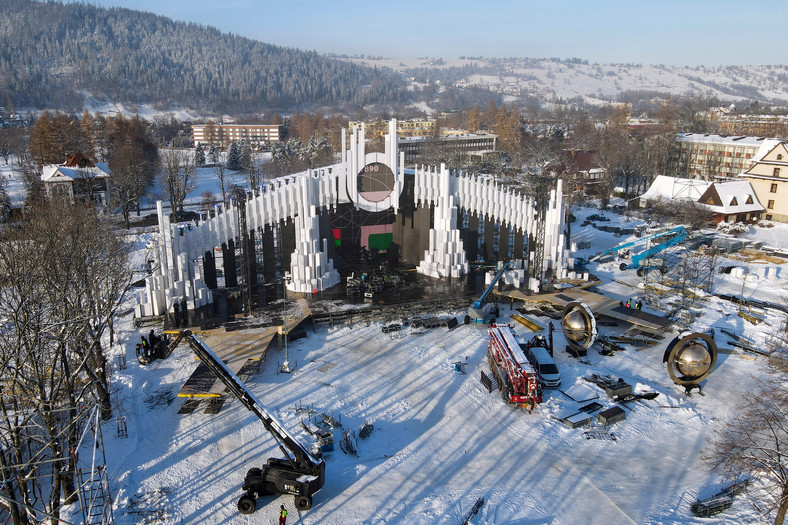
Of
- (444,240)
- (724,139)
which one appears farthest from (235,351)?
(724,139)

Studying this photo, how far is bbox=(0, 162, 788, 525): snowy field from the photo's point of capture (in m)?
17.1

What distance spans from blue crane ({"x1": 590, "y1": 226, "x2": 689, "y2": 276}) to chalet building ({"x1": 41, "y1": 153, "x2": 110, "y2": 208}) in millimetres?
48347

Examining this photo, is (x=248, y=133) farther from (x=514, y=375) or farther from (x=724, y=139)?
(x=514, y=375)

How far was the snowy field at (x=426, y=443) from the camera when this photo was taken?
675 inches

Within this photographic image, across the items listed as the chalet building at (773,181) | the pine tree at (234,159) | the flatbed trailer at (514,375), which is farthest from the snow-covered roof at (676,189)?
the pine tree at (234,159)

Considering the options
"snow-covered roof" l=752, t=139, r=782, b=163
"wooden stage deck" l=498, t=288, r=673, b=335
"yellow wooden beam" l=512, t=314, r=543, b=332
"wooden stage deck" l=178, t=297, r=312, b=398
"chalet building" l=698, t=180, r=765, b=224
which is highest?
"snow-covered roof" l=752, t=139, r=782, b=163

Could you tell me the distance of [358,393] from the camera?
2392 cm

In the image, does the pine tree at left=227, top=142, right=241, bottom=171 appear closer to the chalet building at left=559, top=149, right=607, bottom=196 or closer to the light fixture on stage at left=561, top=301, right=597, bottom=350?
the chalet building at left=559, top=149, right=607, bottom=196

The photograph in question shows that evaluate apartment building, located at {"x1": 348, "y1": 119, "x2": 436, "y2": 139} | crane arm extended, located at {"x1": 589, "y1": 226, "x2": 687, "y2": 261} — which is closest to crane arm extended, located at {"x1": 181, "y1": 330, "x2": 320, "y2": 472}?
crane arm extended, located at {"x1": 589, "y1": 226, "x2": 687, "y2": 261}

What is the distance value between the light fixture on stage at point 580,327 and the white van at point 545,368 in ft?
8.55

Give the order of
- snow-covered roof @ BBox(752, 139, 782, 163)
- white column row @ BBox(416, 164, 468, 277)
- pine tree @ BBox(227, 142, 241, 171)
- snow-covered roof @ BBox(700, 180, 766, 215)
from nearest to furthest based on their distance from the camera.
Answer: white column row @ BBox(416, 164, 468, 277) → snow-covered roof @ BBox(700, 180, 766, 215) → snow-covered roof @ BBox(752, 139, 782, 163) → pine tree @ BBox(227, 142, 241, 171)

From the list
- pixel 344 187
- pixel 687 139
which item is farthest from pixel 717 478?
pixel 687 139

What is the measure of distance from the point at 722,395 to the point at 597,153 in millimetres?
69703

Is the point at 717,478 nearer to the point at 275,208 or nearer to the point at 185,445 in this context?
the point at 185,445
